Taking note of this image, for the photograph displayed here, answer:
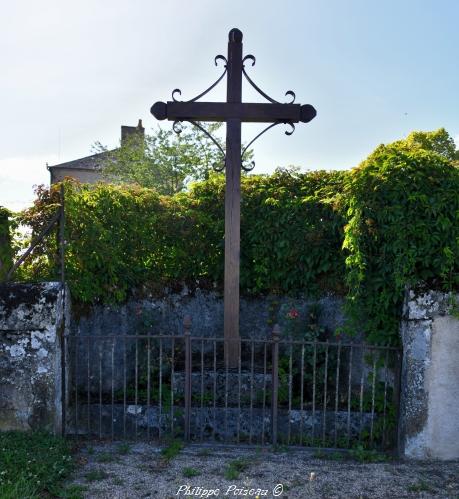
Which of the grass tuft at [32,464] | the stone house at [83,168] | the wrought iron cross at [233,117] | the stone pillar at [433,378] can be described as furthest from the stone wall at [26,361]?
the stone house at [83,168]

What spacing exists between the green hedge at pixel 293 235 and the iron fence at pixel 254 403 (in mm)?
679

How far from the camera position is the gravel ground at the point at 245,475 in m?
4.20

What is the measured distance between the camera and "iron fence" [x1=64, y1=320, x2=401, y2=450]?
5.37m

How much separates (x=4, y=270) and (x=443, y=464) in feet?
16.2

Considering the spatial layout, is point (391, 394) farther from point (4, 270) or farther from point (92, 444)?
point (4, 270)

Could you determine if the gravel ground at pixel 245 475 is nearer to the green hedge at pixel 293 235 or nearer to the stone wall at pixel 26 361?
the stone wall at pixel 26 361

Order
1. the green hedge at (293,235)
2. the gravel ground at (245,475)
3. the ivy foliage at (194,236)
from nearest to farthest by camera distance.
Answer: the gravel ground at (245,475)
the green hedge at (293,235)
the ivy foliage at (194,236)

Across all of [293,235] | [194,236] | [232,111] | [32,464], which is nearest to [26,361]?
[32,464]

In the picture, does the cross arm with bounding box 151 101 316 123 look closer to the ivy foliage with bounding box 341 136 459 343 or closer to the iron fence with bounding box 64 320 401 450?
the ivy foliage with bounding box 341 136 459 343

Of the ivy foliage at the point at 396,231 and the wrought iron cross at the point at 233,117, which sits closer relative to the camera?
the ivy foliage at the point at 396,231

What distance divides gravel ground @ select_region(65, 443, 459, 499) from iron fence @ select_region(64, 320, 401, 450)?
36cm

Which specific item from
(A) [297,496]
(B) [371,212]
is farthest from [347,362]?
(A) [297,496]

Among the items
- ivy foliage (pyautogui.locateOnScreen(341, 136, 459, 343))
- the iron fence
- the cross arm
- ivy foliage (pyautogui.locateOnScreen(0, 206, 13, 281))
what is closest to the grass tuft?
the iron fence

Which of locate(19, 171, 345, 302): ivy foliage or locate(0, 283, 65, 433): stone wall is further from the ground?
locate(19, 171, 345, 302): ivy foliage
